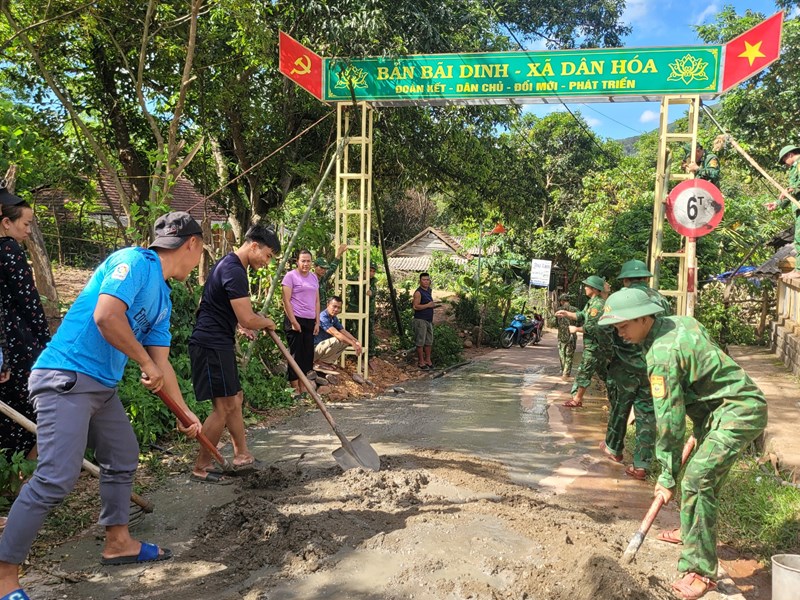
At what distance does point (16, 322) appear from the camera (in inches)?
153

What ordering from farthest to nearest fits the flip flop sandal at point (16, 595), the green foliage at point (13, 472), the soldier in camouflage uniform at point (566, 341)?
the soldier in camouflage uniform at point (566, 341)
the green foliage at point (13, 472)
the flip flop sandal at point (16, 595)

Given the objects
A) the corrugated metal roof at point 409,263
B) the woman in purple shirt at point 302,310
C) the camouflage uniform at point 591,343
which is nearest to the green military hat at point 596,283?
the camouflage uniform at point 591,343

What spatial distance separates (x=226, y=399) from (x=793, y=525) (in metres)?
3.80

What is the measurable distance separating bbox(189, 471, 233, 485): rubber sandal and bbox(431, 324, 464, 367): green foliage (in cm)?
722

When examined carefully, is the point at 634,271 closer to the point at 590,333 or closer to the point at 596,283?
the point at 596,283

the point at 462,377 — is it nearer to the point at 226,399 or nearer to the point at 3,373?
the point at 226,399

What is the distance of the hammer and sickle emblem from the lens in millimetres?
8836

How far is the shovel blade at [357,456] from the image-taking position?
465 centimetres

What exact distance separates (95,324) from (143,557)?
130 centimetres

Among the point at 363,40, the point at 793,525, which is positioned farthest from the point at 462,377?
the point at 793,525

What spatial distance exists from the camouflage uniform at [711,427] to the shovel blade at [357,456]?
85.1 inches

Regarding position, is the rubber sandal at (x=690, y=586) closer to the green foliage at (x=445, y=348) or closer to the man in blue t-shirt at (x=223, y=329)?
Result: the man in blue t-shirt at (x=223, y=329)

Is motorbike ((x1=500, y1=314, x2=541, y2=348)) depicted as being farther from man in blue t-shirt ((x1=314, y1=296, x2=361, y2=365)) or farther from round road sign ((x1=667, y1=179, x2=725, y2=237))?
round road sign ((x1=667, y1=179, x2=725, y2=237))

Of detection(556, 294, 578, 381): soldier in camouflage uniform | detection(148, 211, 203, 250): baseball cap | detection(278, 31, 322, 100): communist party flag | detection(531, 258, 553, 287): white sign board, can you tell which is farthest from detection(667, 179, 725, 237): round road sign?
detection(531, 258, 553, 287): white sign board
